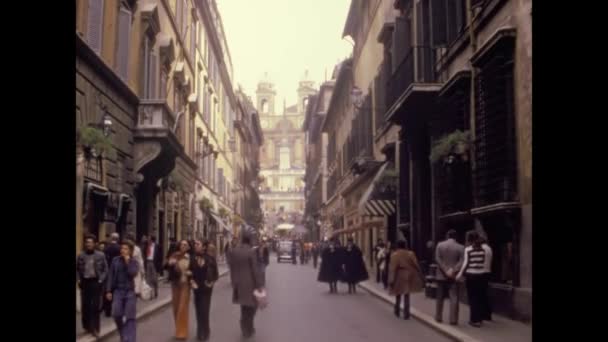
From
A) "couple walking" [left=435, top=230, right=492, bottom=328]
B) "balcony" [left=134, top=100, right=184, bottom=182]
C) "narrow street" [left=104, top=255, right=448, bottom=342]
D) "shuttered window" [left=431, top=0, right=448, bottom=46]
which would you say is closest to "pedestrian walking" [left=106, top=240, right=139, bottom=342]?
"narrow street" [left=104, top=255, right=448, bottom=342]

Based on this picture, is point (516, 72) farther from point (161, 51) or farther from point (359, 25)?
point (359, 25)

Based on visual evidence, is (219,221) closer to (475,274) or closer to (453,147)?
(453,147)

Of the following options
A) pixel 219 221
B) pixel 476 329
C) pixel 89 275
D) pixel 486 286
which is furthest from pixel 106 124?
pixel 219 221

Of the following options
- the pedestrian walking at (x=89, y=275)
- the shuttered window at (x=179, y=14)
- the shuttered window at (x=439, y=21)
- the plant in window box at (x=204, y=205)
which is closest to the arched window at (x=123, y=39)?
the shuttered window at (x=439, y=21)

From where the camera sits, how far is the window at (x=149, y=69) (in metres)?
27.4

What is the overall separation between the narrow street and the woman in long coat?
1.01 ft

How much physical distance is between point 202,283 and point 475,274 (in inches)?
193

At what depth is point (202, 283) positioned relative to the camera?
1466cm

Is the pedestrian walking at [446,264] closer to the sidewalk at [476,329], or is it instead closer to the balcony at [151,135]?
the sidewalk at [476,329]

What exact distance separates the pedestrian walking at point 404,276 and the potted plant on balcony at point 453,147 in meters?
2.40

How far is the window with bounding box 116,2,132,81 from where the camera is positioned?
78.1 ft
